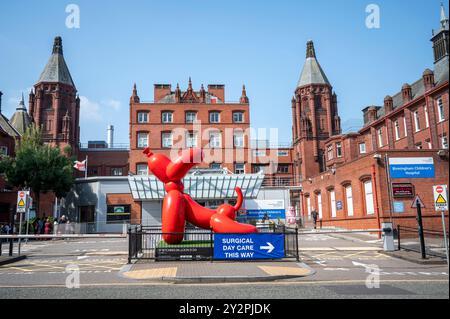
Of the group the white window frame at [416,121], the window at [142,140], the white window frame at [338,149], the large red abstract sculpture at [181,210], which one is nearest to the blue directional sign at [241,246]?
the large red abstract sculpture at [181,210]

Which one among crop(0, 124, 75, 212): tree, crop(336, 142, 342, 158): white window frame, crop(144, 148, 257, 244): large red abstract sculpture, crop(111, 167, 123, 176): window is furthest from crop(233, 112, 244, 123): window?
crop(144, 148, 257, 244): large red abstract sculpture

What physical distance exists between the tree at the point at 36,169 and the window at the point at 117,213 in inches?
209

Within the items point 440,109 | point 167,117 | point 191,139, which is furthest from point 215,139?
point 440,109

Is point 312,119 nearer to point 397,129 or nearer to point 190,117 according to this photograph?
point 397,129

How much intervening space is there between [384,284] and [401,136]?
36.9 metres

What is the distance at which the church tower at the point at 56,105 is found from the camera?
55.8 metres

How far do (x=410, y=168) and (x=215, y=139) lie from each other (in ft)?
99.2

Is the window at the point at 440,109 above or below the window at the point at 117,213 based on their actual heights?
above

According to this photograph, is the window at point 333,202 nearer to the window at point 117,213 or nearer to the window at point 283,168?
the window at point 117,213

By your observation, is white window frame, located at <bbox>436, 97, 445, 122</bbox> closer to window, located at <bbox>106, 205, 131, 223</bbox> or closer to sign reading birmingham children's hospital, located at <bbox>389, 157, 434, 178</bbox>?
sign reading birmingham children's hospital, located at <bbox>389, 157, 434, 178</bbox>

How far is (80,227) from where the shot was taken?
34500 mm

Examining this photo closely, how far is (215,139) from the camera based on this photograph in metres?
51.6
